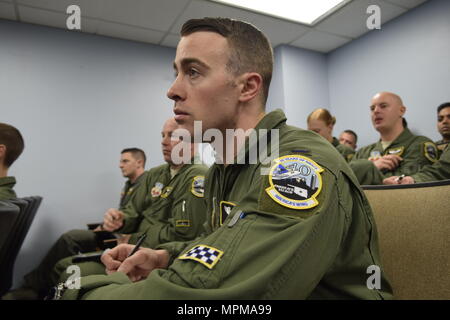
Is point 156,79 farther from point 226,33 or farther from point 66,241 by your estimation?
point 226,33

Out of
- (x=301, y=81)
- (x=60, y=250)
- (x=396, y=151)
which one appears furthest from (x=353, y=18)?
(x=60, y=250)

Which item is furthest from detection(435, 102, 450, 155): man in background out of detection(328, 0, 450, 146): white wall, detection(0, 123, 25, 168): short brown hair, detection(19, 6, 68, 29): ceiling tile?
detection(19, 6, 68, 29): ceiling tile

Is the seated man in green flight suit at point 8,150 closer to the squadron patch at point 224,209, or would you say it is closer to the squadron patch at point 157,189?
the squadron patch at point 157,189

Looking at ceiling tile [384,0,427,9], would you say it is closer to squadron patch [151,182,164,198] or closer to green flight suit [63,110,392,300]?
squadron patch [151,182,164,198]

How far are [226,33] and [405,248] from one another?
2.49 ft

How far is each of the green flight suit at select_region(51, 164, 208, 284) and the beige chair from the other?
2.91 feet

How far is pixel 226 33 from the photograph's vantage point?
0.80m

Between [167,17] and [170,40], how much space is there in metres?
0.57

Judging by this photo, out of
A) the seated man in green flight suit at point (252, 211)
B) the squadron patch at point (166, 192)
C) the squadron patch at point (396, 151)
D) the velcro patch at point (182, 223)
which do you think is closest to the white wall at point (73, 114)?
the squadron patch at point (166, 192)

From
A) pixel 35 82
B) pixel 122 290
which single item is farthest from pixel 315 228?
pixel 35 82

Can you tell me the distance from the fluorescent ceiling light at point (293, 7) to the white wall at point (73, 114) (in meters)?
1.47

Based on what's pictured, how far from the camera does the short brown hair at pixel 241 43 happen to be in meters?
0.80

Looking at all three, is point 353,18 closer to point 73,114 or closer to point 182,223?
point 182,223
